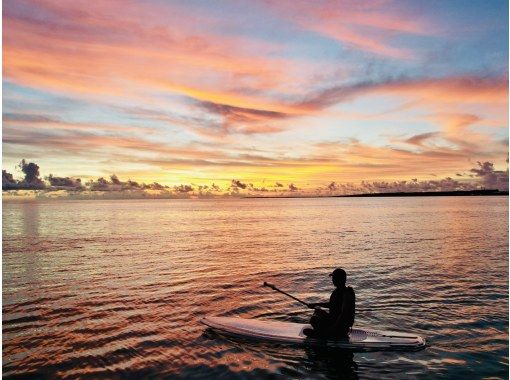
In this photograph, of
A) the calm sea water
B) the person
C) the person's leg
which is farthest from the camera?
the person's leg

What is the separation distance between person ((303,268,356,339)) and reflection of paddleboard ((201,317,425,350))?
23 cm

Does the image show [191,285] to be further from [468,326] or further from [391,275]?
[468,326]

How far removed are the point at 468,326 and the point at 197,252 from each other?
25761mm

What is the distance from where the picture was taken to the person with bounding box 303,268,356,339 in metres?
12.7

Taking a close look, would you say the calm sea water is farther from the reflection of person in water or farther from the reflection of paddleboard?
the reflection of paddleboard

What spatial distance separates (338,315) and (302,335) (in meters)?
1.35

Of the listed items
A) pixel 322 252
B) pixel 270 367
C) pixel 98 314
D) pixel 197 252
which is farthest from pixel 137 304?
pixel 322 252

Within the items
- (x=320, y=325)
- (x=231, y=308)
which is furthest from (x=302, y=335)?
(x=231, y=308)

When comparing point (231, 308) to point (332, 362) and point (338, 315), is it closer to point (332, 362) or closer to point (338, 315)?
point (338, 315)

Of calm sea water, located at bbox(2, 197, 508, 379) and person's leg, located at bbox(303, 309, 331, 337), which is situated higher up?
person's leg, located at bbox(303, 309, 331, 337)

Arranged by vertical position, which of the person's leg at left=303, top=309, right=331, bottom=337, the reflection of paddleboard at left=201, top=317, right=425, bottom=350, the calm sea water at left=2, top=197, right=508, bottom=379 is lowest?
the calm sea water at left=2, top=197, right=508, bottom=379

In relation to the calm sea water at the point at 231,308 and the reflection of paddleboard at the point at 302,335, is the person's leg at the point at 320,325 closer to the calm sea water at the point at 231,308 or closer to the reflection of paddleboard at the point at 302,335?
the reflection of paddleboard at the point at 302,335

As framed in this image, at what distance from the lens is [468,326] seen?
49.2 ft

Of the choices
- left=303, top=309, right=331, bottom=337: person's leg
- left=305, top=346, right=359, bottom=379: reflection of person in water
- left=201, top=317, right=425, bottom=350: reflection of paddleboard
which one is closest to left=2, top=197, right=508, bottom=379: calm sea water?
left=305, top=346, right=359, bottom=379: reflection of person in water
